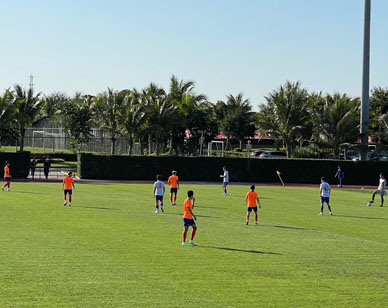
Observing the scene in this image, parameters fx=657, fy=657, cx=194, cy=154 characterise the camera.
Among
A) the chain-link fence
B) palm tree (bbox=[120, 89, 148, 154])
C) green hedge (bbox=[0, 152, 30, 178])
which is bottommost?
green hedge (bbox=[0, 152, 30, 178])

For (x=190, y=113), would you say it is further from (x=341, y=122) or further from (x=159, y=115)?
(x=341, y=122)

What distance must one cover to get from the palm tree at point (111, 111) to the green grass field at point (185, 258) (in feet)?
122

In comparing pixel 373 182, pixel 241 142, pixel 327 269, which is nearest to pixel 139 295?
pixel 327 269

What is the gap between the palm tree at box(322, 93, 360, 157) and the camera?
65.6m

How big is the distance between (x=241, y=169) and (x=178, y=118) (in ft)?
39.1

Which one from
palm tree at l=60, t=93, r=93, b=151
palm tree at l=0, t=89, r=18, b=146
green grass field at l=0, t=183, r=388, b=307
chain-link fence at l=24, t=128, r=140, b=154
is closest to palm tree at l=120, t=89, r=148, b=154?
chain-link fence at l=24, t=128, r=140, b=154

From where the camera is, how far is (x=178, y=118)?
232 feet

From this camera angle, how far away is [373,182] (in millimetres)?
62250

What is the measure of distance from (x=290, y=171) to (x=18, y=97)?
1136 inches

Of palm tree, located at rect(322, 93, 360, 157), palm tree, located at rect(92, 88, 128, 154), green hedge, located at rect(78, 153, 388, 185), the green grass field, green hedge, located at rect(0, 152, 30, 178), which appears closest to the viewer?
the green grass field

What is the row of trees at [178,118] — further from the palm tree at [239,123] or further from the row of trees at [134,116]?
the palm tree at [239,123]

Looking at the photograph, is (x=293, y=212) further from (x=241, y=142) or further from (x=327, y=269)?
(x=241, y=142)

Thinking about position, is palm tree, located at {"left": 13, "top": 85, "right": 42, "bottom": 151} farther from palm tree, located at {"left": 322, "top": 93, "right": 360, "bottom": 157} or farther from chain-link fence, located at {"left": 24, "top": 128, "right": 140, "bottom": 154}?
palm tree, located at {"left": 322, "top": 93, "right": 360, "bottom": 157}

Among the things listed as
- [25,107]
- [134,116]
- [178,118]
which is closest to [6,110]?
[25,107]
